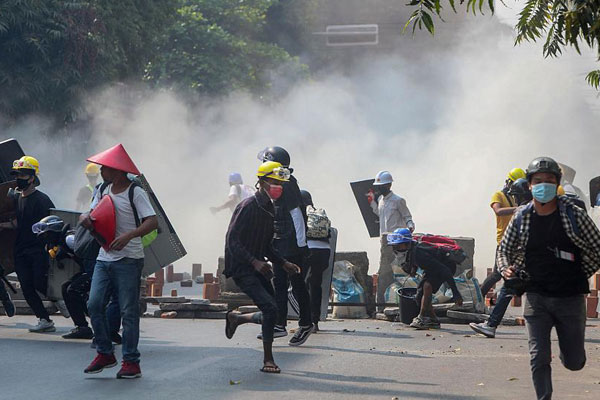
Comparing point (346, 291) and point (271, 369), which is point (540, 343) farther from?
point (346, 291)

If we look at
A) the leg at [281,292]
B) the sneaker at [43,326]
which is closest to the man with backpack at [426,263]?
the leg at [281,292]

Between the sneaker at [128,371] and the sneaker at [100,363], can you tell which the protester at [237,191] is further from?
the sneaker at [128,371]

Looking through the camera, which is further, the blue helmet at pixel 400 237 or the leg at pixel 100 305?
the blue helmet at pixel 400 237

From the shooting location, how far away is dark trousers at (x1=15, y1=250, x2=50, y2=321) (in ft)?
37.2

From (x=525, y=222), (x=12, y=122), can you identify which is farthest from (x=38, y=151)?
(x=525, y=222)

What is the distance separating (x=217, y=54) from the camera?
41.5 metres

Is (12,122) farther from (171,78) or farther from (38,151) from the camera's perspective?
(171,78)

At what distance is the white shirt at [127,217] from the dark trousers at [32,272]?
9.61ft

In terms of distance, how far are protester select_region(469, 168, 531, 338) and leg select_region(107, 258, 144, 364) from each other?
3769mm

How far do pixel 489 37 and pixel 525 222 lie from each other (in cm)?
4497

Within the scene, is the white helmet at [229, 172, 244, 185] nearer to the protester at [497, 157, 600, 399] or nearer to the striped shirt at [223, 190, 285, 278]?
the striped shirt at [223, 190, 285, 278]

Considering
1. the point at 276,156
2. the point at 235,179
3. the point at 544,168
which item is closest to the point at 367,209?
the point at 235,179

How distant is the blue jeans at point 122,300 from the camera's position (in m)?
8.38

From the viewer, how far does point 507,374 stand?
8.96m
